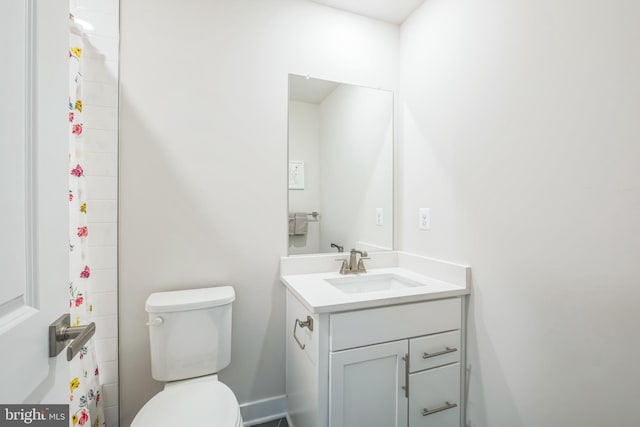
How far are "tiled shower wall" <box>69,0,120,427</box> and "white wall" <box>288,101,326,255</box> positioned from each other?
902 millimetres

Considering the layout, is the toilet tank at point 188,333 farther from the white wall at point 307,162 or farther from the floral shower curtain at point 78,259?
the white wall at point 307,162

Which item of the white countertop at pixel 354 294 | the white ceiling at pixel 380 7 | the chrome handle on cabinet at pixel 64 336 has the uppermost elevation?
the white ceiling at pixel 380 7

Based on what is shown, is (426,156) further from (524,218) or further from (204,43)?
(204,43)

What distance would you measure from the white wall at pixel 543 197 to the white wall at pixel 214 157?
0.83m

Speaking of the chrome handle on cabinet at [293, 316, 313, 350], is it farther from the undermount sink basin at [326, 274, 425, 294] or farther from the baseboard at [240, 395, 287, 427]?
the baseboard at [240, 395, 287, 427]

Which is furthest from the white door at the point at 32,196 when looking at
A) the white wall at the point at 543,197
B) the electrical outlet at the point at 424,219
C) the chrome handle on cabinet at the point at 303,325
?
the electrical outlet at the point at 424,219

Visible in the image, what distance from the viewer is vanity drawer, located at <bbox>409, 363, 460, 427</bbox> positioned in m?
1.30

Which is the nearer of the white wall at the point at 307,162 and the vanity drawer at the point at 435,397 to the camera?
the vanity drawer at the point at 435,397

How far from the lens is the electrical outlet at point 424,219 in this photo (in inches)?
66.4

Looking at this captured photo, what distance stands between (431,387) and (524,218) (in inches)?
34.2

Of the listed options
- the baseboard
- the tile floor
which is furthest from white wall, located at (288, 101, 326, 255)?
the tile floor

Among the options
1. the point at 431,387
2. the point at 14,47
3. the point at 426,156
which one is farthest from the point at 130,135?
the point at 431,387

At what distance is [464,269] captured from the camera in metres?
1.42

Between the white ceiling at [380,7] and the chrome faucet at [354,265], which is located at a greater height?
the white ceiling at [380,7]
